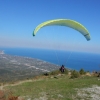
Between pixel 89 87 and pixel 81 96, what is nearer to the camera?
pixel 81 96

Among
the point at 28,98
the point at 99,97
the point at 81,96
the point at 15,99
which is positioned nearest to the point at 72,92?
the point at 81,96

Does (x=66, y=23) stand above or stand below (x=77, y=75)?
above

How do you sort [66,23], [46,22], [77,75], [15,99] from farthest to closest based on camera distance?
[77,75] < [66,23] < [46,22] < [15,99]

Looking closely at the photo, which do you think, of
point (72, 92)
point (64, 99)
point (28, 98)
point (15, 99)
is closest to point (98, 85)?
point (72, 92)

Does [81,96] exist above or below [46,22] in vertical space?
below

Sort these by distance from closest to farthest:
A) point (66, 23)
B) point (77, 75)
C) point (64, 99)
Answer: point (64, 99)
point (66, 23)
point (77, 75)

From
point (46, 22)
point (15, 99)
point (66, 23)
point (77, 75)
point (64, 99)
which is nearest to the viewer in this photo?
point (15, 99)

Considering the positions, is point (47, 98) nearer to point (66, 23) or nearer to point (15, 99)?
point (15, 99)

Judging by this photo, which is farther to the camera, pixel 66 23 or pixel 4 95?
pixel 66 23

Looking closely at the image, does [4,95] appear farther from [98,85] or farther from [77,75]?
[77,75]
